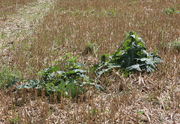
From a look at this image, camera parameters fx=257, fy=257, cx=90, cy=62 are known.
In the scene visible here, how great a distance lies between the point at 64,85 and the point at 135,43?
1.33m

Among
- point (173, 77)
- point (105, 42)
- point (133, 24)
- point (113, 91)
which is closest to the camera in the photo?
point (113, 91)

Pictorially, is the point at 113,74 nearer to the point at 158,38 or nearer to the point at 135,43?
the point at 135,43

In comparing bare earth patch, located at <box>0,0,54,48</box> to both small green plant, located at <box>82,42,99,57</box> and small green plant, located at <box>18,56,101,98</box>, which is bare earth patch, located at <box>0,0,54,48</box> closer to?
small green plant, located at <box>82,42,99,57</box>

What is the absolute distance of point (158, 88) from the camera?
3.31 meters

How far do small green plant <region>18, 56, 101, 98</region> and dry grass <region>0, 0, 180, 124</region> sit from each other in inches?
4.1

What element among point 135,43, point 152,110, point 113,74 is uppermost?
point 135,43

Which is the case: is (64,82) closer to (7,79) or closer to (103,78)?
(103,78)

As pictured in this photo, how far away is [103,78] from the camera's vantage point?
3447 mm

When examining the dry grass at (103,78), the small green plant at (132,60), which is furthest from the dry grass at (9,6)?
the small green plant at (132,60)

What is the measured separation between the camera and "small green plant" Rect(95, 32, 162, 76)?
3.59 meters

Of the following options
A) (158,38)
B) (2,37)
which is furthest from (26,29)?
(158,38)

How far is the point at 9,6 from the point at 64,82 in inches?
306

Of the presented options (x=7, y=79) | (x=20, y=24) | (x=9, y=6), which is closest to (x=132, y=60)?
(x=7, y=79)

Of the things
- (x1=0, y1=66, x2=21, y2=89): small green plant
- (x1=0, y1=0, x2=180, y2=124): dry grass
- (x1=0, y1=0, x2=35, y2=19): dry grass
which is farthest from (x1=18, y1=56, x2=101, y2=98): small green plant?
(x1=0, y1=0, x2=35, y2=19): dry grass
